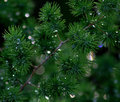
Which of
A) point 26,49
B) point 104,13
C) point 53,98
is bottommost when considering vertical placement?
point 53,98

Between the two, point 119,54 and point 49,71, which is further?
point 119,54

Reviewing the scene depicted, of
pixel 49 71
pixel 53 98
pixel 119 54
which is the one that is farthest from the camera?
pixel 119 54

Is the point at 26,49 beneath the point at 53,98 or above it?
above

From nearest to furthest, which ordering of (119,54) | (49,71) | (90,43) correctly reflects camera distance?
(90,43), (49,71), (119,54)

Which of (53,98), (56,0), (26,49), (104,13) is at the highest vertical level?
(56,0)

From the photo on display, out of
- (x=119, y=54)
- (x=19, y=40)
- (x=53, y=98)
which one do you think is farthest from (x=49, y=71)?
(x=119, y=54)

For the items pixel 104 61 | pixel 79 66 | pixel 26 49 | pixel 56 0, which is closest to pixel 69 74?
pixel 79 66

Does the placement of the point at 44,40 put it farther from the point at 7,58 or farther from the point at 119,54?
the point at 119,54

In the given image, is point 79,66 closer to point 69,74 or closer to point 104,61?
point 69,74

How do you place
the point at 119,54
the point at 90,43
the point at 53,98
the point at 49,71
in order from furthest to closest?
the point at 119,54
the point at 49,71
the point at 53,98
the point at 90,43
